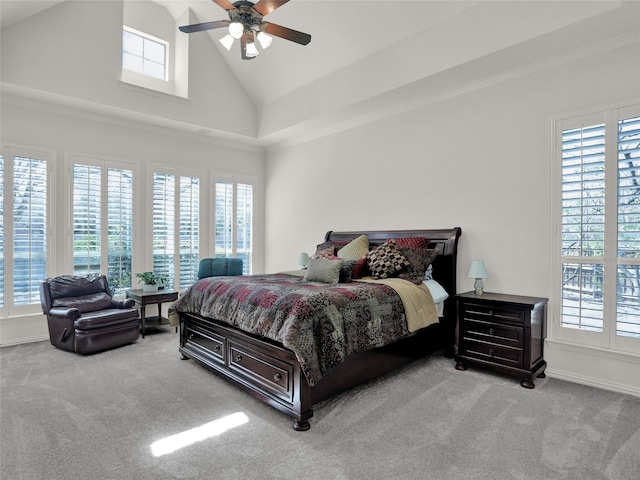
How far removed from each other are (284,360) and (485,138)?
3.12 metres

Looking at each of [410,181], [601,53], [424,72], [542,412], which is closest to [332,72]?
[424,72]

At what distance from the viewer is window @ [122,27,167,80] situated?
16.9 ft

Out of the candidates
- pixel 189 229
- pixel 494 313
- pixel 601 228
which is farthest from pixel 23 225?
pixel 601 228

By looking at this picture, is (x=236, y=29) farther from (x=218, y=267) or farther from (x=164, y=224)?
(x=164, y=224)

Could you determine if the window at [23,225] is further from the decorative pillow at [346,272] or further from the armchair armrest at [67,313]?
the decorative pillow at [346,272]

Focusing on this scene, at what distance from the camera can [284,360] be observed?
8.46 feet

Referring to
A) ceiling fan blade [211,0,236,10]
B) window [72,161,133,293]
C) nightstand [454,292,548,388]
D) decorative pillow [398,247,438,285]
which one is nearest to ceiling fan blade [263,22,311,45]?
ceiling fan blade [211,0,236,10]

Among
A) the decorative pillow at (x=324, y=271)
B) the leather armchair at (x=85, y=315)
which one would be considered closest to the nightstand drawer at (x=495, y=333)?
the decorative pillow at (x=324, y=271)

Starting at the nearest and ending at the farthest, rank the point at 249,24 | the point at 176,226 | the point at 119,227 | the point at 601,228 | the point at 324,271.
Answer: the point at 249,24, the point at 601,228, the point at 324,271, the point at 119,227, the point at 176,226

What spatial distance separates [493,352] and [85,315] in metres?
4.26

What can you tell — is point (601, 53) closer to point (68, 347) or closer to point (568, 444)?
point (568, 444)

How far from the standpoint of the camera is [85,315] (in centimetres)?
412

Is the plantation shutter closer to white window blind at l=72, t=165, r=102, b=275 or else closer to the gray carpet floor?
the gray carpet floor

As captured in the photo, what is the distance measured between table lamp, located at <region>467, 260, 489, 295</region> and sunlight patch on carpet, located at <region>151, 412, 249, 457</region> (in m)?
2.48
